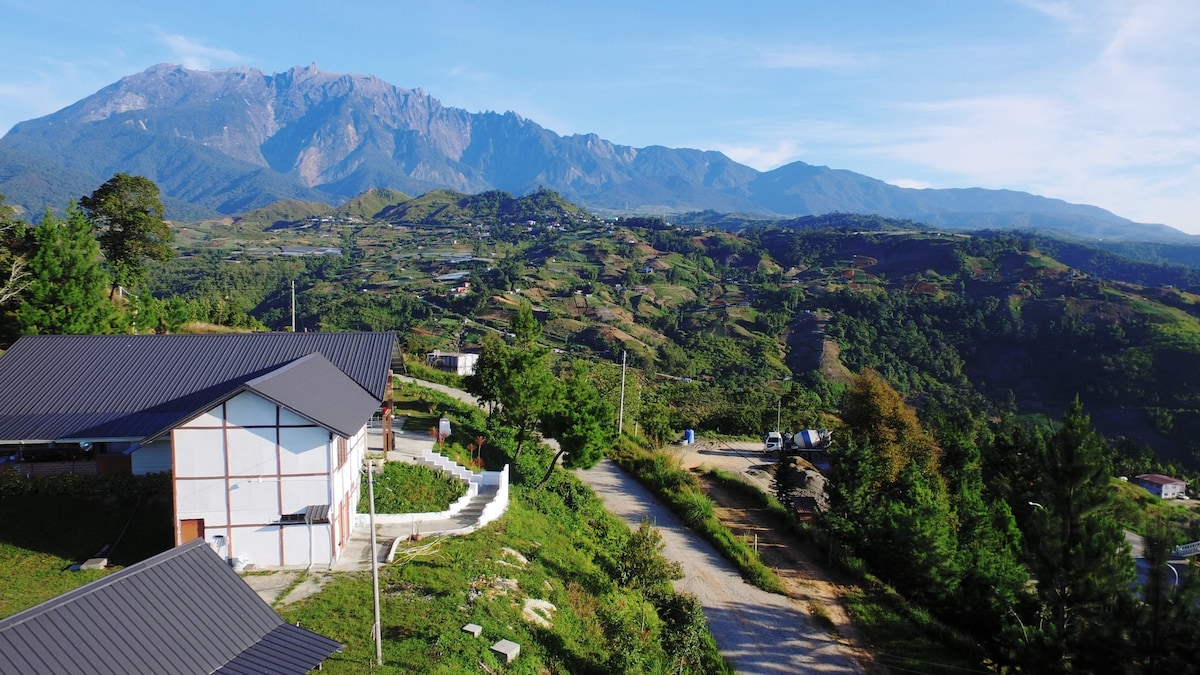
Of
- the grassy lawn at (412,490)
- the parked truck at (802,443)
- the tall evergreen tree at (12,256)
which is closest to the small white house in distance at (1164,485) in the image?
the parked truck at (802,443)

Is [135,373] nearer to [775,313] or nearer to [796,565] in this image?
[796,565]

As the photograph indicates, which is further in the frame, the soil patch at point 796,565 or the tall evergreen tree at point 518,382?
the tall evergreen tree at point 518,382

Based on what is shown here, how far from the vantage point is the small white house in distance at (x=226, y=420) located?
14.5m

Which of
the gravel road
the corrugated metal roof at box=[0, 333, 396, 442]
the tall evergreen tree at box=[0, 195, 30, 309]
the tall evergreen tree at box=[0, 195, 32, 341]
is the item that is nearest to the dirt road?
the gravel road

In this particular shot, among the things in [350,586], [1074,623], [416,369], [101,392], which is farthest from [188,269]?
[1074,623]

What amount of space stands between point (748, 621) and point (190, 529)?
13.9 metres

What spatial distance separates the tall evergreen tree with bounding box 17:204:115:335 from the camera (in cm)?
2320

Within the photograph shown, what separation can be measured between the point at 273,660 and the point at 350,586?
4.94 meters

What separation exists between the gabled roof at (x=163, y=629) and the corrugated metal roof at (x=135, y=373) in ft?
26.5

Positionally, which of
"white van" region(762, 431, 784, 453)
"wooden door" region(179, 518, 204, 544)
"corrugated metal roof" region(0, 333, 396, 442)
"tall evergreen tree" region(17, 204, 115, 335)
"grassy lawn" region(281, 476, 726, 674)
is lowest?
"white van" region(762, 431, 784, 453)

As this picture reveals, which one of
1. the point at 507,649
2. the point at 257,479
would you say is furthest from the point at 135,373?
the point at 507,649

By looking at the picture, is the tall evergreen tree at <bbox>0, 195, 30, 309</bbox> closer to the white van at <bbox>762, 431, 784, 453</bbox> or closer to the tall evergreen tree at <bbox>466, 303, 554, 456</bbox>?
the tall evergreen tree at <bbox>466, 303, 554, 456</bbox>

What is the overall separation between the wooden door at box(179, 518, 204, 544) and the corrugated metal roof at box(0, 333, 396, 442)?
2.97 m

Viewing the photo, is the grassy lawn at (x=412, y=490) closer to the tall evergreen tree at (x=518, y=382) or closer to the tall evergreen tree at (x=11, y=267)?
the tall evergreen tree at (x=518, y=382)
